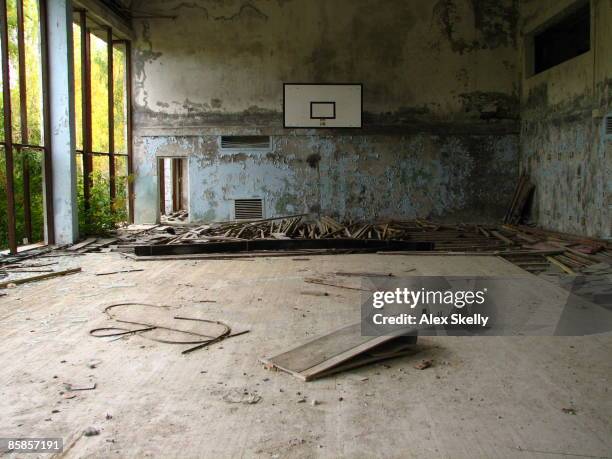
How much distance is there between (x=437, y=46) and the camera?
15797mm

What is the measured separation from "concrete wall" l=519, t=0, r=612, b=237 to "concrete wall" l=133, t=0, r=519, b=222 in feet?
2.64

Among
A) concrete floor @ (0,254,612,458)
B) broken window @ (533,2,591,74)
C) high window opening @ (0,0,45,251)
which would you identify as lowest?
concrete floor @ (0,254,612,458)

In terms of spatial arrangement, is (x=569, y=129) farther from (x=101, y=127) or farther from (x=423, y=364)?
(x=101, y=127)

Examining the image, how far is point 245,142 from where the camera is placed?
15.7 meters

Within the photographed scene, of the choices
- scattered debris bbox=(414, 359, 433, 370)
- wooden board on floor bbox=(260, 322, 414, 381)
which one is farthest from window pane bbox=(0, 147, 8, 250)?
scattered debris bbox=(414, 359, 433, 370)

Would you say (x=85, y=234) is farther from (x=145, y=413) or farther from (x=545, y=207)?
(x=545, y=207)

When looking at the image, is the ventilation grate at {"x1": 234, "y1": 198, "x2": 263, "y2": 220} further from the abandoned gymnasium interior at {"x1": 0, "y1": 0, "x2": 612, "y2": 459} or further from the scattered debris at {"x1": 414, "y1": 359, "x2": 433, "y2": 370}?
the scattered debris at {"x1": 414, "y1": 359, "x2": 433, "y2": 370}

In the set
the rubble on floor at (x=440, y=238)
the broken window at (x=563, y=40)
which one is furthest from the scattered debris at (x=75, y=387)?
the broken window at (x=563, y=40)

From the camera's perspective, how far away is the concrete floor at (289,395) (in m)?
3.11

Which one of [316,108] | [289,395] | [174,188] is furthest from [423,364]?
[174,188]

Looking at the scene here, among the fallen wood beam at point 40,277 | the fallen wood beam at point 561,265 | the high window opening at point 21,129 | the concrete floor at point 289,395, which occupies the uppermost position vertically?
the high window opening at point 21,129

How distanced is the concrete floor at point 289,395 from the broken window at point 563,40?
34.4 feet

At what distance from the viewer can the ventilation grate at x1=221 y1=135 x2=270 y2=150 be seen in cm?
1569

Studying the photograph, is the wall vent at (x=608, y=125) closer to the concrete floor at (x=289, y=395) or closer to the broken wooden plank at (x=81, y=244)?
the concrete floor at (x=289, y=395)
